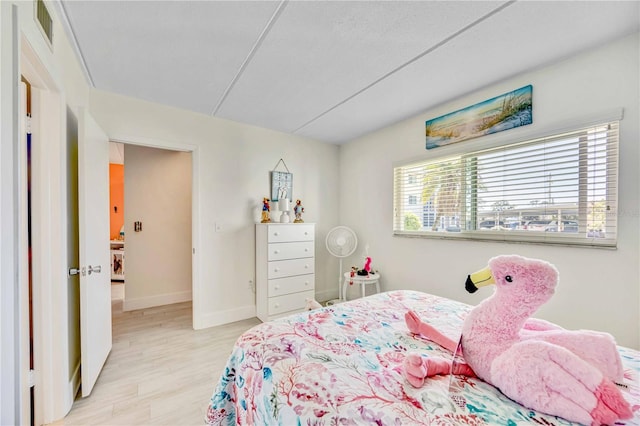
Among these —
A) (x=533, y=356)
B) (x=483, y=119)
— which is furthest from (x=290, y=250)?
(x=533, y=356)

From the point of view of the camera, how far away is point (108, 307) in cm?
211

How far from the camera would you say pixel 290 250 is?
2.92m

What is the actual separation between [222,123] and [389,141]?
1.95 meters

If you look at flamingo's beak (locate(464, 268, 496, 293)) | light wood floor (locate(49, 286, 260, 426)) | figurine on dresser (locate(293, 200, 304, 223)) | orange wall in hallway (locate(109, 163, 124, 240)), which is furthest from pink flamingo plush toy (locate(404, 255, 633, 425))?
orange wall in hallway (locate(109, 163, 124, 240))

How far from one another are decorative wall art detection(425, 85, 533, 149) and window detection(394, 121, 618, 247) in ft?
0.54

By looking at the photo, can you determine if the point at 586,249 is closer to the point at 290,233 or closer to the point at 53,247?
the point at 290,233

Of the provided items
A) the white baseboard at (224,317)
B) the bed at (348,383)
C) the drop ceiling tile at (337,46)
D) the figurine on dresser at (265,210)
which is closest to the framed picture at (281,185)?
the figurine on dresser at (265,210)

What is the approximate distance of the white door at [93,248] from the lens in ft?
5.30

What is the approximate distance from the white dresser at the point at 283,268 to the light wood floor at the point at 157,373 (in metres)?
0.37

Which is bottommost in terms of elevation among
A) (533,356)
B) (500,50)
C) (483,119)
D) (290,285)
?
(290,285)

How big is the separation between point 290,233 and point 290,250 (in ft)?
0.65

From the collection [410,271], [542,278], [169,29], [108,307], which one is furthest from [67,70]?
[410,271]

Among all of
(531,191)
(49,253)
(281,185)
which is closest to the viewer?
(49,253)

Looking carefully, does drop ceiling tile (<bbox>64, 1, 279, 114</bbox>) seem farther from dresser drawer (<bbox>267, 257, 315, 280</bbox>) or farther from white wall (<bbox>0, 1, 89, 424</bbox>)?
dresser drawer (<bbox>267, 257, 315, 280</bbox>)
